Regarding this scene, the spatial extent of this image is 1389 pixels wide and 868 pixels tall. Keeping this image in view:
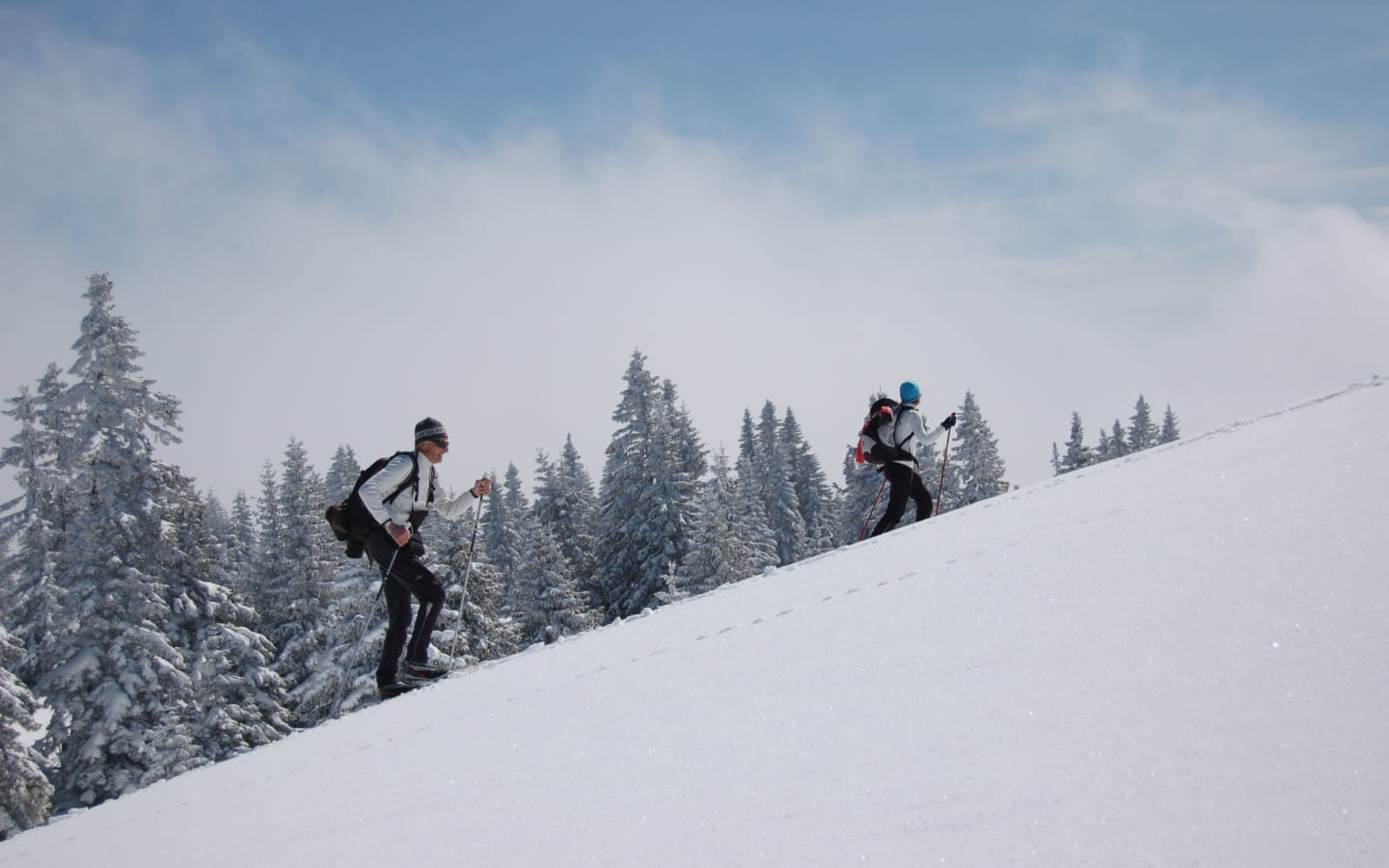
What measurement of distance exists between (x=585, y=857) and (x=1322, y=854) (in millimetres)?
2250

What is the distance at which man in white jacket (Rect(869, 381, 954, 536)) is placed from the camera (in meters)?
10.4

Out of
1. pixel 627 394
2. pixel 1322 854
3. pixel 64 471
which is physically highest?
pixel 627 394

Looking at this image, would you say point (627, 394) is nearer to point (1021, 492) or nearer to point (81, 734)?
point (81, 734)

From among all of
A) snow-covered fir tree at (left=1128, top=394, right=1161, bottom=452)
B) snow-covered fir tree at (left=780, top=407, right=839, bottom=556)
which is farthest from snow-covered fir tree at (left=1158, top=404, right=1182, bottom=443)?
snow-covered fir tree at (left=780, top=407, right=839, bottom=556)

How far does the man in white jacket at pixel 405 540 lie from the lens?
7.27 meters

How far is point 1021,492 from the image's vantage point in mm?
8750

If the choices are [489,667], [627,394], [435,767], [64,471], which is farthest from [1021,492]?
[627,394]

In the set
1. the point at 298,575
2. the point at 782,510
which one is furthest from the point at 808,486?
the point at 298,575

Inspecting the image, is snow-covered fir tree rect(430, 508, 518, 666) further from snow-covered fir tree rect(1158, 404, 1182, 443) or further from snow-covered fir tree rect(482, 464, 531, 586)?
snow-covered fir tree rect(1158, 404, 1182, 443)

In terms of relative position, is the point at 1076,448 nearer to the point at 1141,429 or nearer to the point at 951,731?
the point at 1141,429

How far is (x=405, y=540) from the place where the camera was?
23.5 ft

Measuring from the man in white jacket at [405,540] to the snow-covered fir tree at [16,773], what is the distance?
17.6 m

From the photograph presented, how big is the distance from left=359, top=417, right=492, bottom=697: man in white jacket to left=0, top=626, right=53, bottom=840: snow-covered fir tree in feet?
57.9

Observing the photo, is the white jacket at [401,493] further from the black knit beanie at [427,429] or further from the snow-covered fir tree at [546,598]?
the snow-covered fir tree at [546,598]
